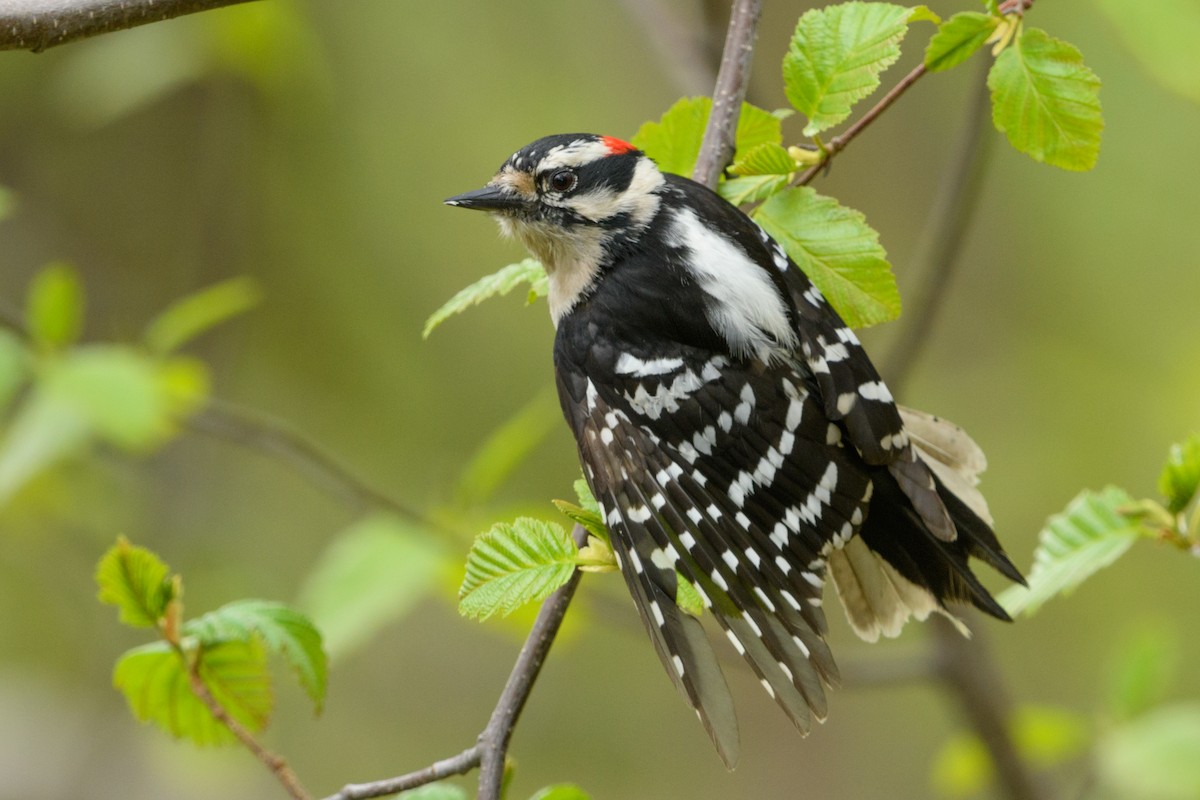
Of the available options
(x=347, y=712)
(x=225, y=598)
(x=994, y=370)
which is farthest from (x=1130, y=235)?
(x=347, y=712)

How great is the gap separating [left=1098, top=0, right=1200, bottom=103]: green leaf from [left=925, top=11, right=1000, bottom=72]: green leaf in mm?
369

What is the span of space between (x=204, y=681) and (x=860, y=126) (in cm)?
124

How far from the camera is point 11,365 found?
2.57 m

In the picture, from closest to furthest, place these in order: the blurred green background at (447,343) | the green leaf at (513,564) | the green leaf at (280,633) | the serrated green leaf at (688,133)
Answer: the green leaf at (513,564), the green leaf at (280,633), the serrated green leaf at (688,133), the blurred green background at (447,343)

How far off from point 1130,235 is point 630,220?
3687 mm

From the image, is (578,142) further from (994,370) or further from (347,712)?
(347,712)

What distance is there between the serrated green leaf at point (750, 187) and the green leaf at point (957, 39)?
1.02 feet

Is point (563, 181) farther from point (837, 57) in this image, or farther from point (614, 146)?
A: point (837, 57)

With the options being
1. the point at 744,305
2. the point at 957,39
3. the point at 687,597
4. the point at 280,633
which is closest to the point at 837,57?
the point at 957,39

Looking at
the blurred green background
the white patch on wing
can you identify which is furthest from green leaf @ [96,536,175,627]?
the blurred green background

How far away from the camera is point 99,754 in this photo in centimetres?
536

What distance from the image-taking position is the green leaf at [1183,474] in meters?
1.64

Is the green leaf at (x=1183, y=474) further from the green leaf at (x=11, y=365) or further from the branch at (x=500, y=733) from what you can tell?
the green leaf at (x=11, y=365)

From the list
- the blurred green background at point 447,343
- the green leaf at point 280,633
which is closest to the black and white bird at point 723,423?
the green leaf at point 280,633
